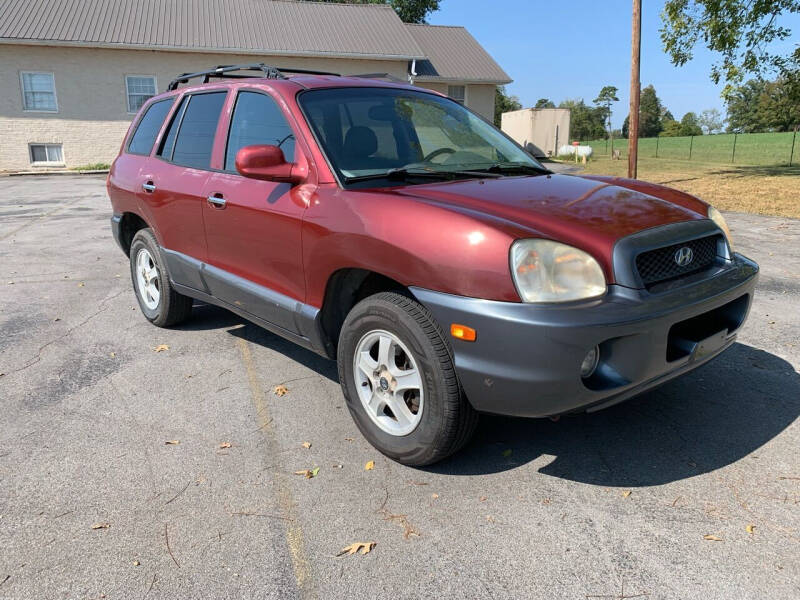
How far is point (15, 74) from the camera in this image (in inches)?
901

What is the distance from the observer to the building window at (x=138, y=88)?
24016 millimetres

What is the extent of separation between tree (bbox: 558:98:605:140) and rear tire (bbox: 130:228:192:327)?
6387 centimetres

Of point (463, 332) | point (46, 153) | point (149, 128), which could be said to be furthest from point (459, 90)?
point (463, 332)

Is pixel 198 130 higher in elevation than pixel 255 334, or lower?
higher

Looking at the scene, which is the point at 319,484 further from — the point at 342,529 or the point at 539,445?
the point at 539,445

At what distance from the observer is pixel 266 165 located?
346 centimetres

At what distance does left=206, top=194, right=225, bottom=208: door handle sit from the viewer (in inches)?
161

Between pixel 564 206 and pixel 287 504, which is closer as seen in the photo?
pixel 287 504

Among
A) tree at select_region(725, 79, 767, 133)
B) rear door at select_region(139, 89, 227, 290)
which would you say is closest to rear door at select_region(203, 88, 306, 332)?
rear door at select_region(139, 89, 227, 290)

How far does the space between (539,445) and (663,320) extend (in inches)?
41.2

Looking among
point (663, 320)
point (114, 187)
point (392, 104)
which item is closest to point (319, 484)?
point (663, 320)

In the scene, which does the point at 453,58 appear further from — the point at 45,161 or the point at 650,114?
the point at 650,114

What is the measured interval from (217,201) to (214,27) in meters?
23.7

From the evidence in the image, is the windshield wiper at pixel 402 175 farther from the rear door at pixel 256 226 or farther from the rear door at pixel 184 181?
the rear door at pixel 184 181
